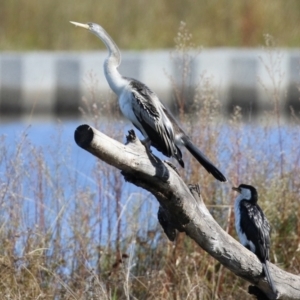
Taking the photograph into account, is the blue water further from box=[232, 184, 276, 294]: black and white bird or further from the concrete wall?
the concrete wall

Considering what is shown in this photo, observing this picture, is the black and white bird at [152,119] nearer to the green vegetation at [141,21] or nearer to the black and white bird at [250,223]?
the black and white bird at [250,223]

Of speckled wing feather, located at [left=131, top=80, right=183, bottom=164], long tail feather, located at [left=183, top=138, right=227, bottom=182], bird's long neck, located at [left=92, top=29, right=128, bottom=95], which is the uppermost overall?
bird's long neck, located at [left=92, top=29, right=128, bottom=95]

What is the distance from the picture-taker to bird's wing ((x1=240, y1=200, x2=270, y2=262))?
462 cm

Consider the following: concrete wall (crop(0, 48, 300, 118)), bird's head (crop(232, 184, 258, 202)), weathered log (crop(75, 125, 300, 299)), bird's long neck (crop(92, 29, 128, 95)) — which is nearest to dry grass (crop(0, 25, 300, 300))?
bird's head (crop(232, 184, 258, 202))

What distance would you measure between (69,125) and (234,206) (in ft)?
19.8

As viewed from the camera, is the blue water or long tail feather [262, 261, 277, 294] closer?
long tail feather [262, 261, 277, 294]

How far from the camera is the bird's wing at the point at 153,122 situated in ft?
13.7

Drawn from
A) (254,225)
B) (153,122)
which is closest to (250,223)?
(254,225)

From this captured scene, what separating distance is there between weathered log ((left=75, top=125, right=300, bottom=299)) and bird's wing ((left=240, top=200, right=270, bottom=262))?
27cm

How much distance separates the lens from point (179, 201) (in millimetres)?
3902

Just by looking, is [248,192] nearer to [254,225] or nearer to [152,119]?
[254,225]

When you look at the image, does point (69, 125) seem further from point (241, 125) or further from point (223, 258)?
point (223, 258)

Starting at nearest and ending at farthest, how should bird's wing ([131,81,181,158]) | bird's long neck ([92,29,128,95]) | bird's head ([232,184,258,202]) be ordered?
1. bird's wing ([131,81,181,158])
2. bird's long neck ([92,29,128,95])
3. bird's head ([232,184,258,202])

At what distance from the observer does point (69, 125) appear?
427 inches
